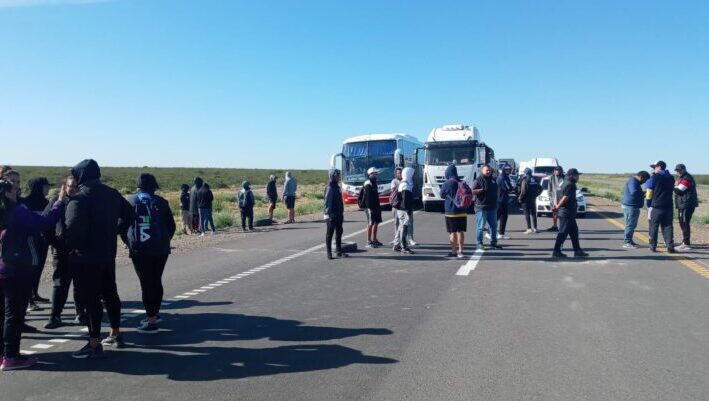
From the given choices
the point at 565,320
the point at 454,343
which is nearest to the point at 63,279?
the point at 454,343

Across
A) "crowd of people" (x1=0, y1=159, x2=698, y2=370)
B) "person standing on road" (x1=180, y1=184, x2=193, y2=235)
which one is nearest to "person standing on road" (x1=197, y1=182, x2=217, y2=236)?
"person standing on road" (x1=180, y1=184, x2=193, y2=235)

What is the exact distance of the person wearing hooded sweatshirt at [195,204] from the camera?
1758 cm

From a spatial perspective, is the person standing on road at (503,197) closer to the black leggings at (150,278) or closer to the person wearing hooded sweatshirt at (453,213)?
the person wearing hooded sweatshirt at (453,213)

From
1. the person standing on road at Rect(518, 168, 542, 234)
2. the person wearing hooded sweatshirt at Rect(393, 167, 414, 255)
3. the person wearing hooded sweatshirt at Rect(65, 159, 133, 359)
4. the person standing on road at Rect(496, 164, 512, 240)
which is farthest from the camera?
the person standing on road at Rect(518, 168, 542, 234)

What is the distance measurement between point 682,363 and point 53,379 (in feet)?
18.6

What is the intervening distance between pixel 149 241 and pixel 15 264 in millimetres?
1376

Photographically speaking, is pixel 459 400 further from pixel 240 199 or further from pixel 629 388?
pixel 240 199

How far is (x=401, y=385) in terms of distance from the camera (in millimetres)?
4582

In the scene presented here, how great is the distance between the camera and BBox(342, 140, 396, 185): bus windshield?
27078mm

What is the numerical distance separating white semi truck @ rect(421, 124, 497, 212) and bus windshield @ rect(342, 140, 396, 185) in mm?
3035

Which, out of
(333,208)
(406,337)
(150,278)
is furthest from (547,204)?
(150,278)

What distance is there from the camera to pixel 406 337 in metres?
5.96

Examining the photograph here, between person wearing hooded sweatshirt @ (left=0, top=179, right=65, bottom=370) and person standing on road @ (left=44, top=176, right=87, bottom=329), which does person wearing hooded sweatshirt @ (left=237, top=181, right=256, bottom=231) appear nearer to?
person standing on road @ (left=44, top=176, right=87, bottom=329)

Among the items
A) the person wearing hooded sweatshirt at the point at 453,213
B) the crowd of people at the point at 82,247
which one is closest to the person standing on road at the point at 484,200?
the person wearing hooded sweatshirt at the point at 453,213
